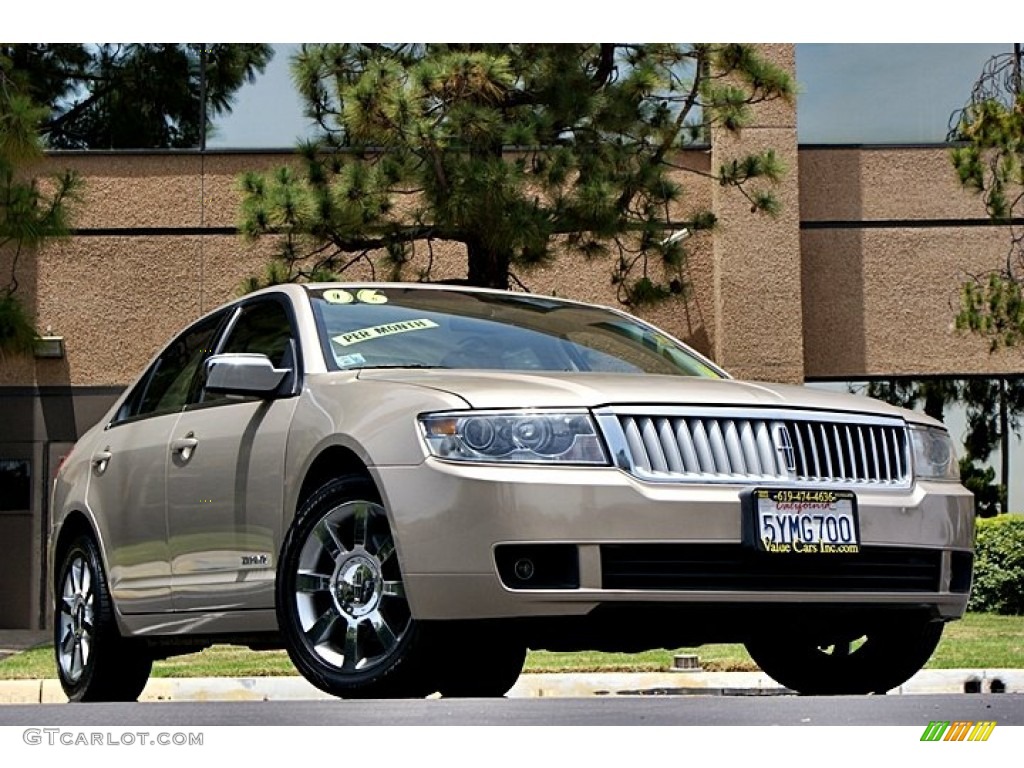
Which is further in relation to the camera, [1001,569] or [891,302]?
[891,302]

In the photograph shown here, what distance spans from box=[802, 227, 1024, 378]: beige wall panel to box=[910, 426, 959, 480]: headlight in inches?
574

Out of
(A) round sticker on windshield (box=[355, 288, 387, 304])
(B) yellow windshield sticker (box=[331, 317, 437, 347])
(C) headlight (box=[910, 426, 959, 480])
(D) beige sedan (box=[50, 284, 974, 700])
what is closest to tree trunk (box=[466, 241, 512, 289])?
(D) beige sedan (box=[50, 284, 974, 700])

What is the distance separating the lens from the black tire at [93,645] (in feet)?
25.6

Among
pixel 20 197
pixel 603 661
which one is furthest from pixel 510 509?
pixel 20 197

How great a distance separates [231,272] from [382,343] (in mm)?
14308

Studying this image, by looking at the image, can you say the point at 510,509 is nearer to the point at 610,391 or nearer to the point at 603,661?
the point at 610,391

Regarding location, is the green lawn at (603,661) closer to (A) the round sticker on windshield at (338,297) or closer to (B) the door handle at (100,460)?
(B) the door handle at (100,460)

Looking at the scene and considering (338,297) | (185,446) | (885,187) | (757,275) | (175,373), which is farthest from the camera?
(885,187)

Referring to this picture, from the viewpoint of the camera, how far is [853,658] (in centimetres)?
724

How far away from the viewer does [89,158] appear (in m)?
21.2

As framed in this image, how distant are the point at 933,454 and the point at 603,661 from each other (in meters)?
6.89

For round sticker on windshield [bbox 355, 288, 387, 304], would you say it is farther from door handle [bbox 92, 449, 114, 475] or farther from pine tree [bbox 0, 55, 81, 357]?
pine tree [bbox 0, 55, 81, 357]

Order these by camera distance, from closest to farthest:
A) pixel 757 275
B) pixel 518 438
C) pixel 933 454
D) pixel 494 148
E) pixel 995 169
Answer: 1. pixel 518 438
2. pixel 933 454
3. pixel 494 148
4. pixel 995 169
5. pixel 757 275

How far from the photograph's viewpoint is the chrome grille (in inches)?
228
